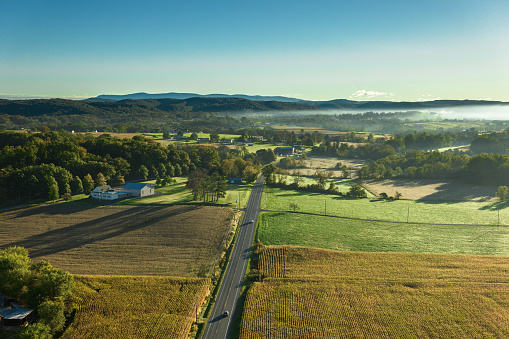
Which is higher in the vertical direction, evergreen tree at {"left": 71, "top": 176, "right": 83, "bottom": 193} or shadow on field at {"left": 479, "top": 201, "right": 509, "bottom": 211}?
evergreen tree at {"left": 71, "top": 176, "right": 83, "bottom": 193}

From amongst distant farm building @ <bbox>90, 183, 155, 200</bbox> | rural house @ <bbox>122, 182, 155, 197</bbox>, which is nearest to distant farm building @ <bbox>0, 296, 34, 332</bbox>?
distant farm building @ <bbox>90, 183, 155, 200</bbox>

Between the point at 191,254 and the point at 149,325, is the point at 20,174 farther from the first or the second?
the point at 149,325

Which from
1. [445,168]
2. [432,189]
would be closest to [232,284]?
[432,189]

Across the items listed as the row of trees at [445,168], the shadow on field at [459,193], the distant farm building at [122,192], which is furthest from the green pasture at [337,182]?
the distant farm building at [122,192]

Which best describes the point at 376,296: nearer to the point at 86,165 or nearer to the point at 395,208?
the point at 395,208

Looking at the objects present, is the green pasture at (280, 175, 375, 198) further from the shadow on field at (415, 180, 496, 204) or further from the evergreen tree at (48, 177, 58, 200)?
the evergreen tree at (48, 177, 58, 200)

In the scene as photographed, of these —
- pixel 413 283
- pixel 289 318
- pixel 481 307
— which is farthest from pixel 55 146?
pixel 481 307
